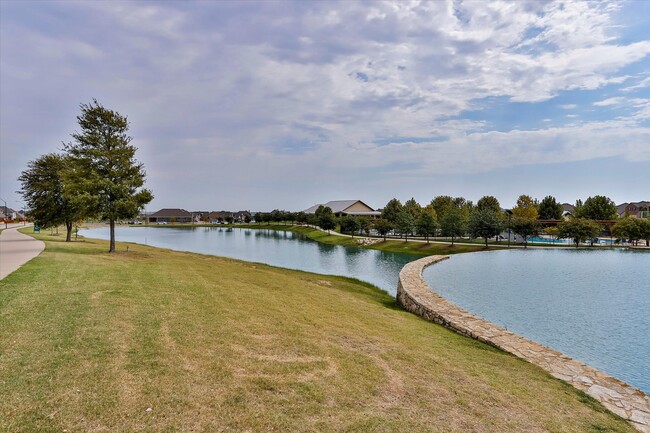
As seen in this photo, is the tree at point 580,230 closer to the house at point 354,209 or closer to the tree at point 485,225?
the tree at point 485,225

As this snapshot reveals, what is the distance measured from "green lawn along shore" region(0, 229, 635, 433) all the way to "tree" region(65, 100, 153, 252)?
12.6 m

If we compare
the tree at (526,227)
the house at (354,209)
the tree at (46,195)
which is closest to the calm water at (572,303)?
the tree at (526,227)

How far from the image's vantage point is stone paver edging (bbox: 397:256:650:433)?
7.22 m

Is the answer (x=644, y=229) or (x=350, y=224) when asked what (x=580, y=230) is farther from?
(x=350, y=224)

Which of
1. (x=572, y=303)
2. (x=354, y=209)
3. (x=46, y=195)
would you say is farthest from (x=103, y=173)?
(x=354, y=209)

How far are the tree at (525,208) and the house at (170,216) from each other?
15818 cm

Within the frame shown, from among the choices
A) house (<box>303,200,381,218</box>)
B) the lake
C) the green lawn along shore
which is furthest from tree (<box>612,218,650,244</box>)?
house (<box>303,200,381,218</box>)

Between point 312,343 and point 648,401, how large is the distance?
777 cm

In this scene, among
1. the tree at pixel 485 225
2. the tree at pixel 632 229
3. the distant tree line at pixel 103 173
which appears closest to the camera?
the distant tree line at pixel 103 173

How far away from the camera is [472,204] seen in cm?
9625

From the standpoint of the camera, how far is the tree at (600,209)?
228ft

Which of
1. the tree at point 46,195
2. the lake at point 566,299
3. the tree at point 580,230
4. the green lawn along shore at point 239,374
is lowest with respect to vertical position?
the lake at point 566,299

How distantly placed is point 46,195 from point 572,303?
1602 inches

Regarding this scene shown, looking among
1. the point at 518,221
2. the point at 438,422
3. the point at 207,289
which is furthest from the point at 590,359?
the point at 518,221
